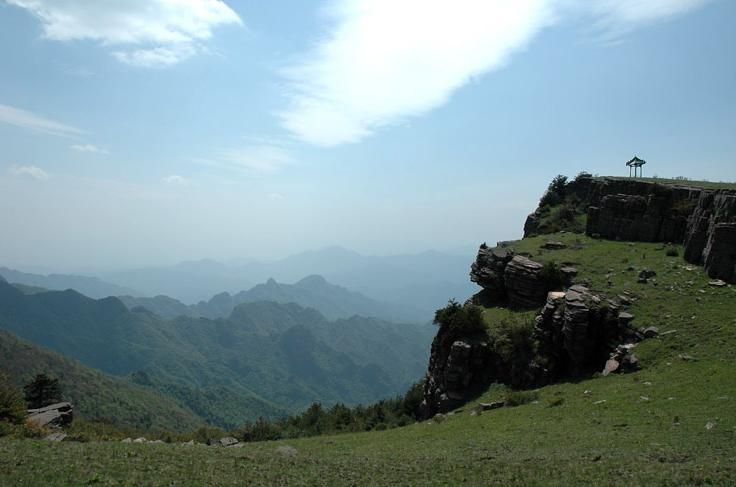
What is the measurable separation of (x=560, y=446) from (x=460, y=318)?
22.1 m

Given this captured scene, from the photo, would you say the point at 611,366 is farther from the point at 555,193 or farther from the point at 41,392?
the point at 41,392

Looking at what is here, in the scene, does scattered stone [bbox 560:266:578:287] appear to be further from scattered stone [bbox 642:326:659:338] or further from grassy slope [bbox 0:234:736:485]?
scattered stone [bbox 642:326:659:338]

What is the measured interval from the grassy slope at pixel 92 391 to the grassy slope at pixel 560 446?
15652cm

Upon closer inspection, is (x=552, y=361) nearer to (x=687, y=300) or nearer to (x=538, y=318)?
(x=538, y=318)

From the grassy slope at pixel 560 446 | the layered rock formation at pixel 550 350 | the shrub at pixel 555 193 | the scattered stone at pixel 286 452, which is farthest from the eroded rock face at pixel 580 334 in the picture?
the shrub at pixel 555 193

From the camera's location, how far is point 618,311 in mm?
32125

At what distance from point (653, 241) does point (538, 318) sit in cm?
1639

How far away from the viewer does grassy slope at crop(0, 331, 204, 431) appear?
15561cm

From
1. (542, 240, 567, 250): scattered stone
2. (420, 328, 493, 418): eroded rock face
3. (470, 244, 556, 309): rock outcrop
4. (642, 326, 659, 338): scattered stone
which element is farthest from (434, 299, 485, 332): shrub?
(642, 326, 659, 338): scattered stone

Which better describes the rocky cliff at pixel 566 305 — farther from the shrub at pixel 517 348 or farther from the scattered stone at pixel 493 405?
Result: the scattered stone at pixel 493 405

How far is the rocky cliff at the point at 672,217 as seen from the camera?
31.8 m

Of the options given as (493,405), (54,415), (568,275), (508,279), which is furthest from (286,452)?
(508,279)

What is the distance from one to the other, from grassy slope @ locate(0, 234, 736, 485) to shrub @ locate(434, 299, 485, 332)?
9.58 metres

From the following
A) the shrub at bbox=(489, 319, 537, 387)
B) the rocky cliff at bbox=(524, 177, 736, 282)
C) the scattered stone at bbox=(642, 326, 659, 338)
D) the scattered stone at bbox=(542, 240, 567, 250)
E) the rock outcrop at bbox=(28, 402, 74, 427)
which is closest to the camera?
the scattered stone at bbox=(642, 326, 659, 338)
